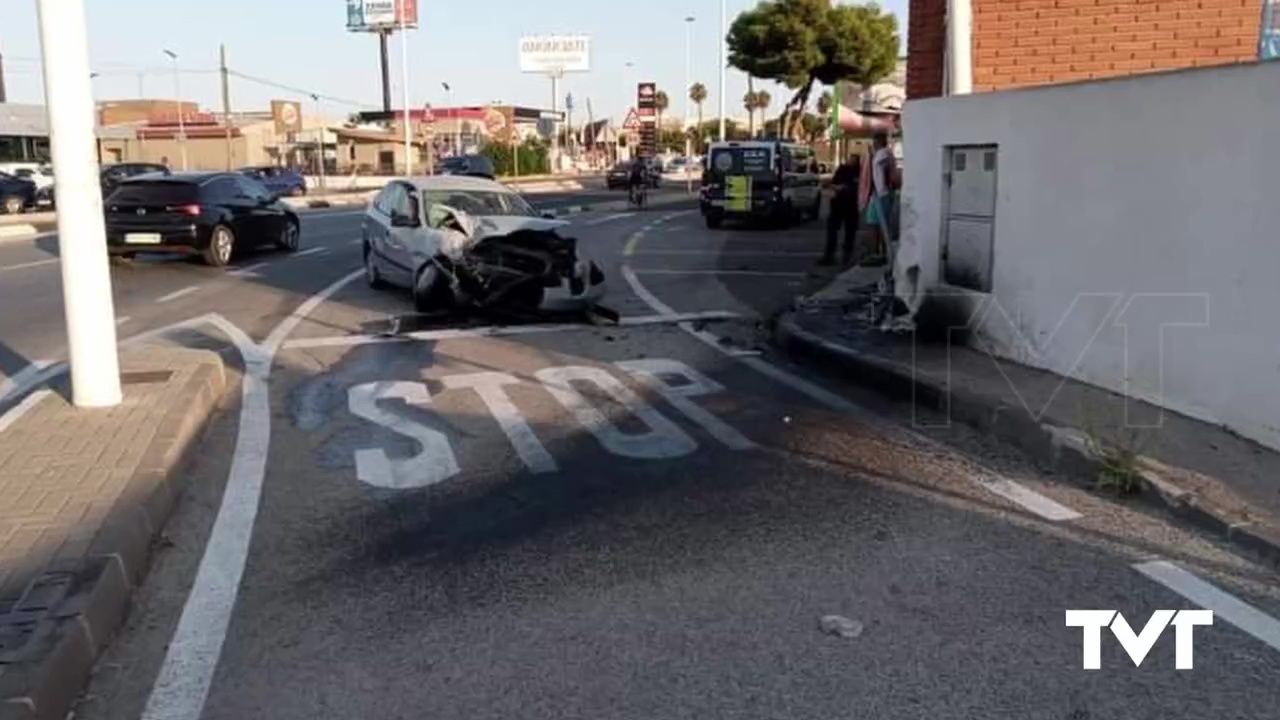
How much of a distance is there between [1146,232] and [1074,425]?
1.41 m

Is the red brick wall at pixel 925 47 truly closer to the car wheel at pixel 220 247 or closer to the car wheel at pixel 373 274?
the car wheel at pixel 373 274

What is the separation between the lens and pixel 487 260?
1182 cm

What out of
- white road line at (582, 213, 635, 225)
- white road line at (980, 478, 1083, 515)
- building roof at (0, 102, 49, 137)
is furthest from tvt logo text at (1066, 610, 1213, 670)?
building roof at (0, 102, 49, 137)

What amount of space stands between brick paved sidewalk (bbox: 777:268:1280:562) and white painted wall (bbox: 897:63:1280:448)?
0.22 meters

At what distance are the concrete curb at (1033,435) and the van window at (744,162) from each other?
16.7 m

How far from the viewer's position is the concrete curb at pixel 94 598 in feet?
11.4

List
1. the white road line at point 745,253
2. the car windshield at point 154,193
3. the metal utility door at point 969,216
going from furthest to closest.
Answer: the white road line at point 745,253 < the car windshield at point 154,193 < the metal utility door at point 969,216

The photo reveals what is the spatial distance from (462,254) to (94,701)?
27.9 feet

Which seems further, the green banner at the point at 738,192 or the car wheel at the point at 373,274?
the green banner at the point at 738,192

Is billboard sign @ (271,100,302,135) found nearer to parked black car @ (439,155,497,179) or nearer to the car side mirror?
parked black car @ (439,155,497,179)

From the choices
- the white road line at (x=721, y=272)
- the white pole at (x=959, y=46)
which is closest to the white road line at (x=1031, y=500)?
the white pole at (x=959, y=46)

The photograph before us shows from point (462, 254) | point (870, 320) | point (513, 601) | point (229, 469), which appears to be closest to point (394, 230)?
point (462, 254)

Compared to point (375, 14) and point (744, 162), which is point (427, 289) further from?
point (375, 14)

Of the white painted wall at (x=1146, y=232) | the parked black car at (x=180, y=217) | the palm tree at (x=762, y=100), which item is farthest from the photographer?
the palm tree at (x=762, y=100)
